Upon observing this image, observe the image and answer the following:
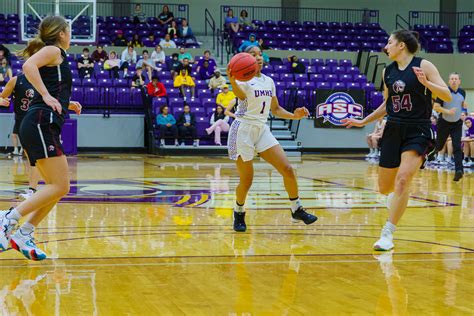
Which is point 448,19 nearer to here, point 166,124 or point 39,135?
point 166,124

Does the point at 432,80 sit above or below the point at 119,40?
below

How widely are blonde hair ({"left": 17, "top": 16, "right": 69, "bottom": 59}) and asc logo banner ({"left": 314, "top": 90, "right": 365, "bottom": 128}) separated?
1797 centimetres

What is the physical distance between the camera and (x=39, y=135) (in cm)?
552

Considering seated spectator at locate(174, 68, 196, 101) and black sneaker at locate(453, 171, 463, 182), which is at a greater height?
seated spectator at locate(174, 68, 196, 101)

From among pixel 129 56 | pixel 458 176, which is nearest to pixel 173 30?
pixel 129 56

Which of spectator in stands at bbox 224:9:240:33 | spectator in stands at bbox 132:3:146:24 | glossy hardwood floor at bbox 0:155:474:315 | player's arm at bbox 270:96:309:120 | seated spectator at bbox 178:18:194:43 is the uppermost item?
spectator in stands at bbox 132:3:146:24

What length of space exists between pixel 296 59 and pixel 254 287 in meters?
20.9

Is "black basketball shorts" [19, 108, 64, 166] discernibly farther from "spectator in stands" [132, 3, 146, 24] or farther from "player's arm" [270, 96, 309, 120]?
"spectator in stands" [132, 3, 146, 24]

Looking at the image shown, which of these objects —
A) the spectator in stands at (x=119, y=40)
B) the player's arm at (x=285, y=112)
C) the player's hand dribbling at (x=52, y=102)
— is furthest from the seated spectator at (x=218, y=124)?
the player's hand dribbling at (x=52, y=102)

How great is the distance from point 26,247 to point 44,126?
860mm

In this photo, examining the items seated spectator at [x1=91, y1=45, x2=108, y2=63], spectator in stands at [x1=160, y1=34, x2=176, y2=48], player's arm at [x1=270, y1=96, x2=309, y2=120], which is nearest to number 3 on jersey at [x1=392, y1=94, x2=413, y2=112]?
player's arm at [x1=270, y1=96, x2=309, y2=120]

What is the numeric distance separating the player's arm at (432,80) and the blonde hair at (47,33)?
2.81m

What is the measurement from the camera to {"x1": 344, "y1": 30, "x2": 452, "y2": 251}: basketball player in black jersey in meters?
6.43

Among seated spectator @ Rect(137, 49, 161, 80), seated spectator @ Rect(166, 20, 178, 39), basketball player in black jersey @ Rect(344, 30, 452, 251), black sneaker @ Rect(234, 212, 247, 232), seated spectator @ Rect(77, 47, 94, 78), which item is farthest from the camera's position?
seated spectator @ Rect(166, 20, 178, 39)
